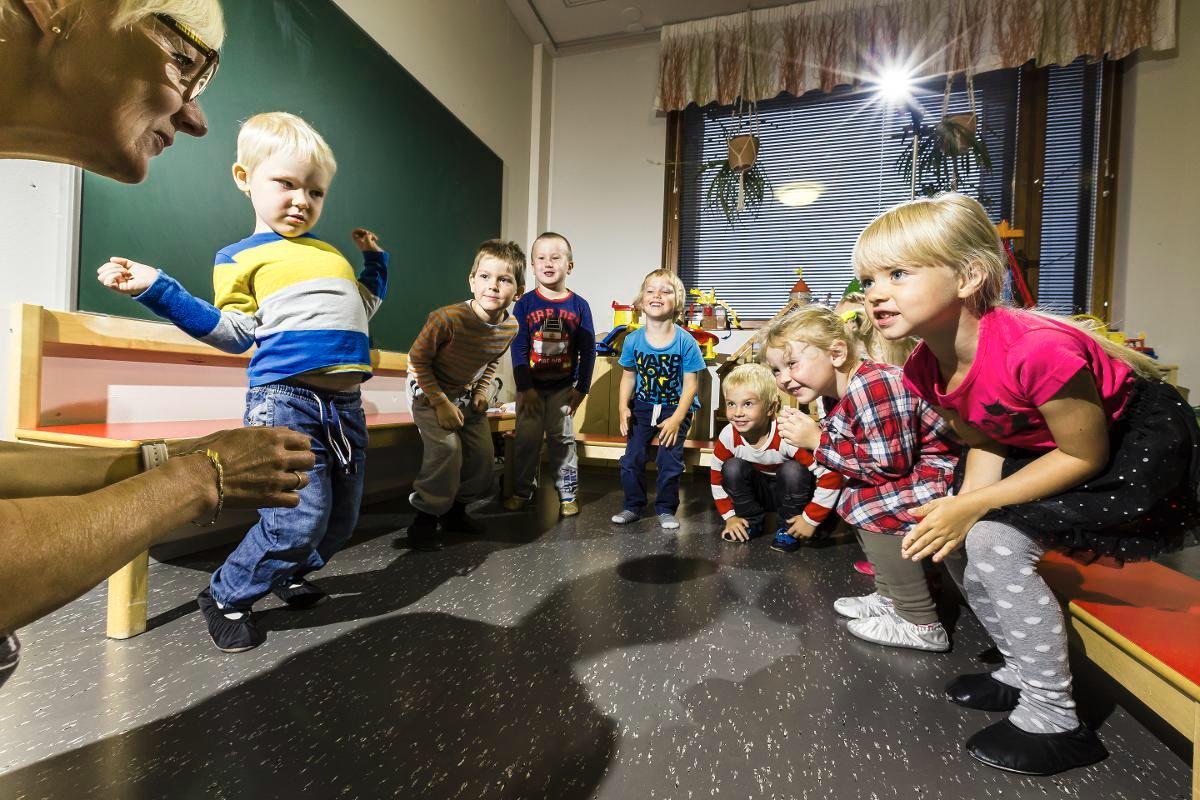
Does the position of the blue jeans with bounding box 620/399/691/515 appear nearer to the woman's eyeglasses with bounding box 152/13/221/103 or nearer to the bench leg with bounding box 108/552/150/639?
the bench leg with bounding box 108/552/150/639

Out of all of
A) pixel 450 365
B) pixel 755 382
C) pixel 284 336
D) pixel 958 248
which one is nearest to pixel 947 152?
pixel 755 382

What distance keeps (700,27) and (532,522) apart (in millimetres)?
3460

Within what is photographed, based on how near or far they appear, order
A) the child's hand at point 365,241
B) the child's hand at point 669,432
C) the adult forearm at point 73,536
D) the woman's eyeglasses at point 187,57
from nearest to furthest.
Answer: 1. the adult forearm at point 73,536
2. the woman's eyeglasses at point 187,57
3. the child's hand at point 365,241
4. the child's hand at point 669,432

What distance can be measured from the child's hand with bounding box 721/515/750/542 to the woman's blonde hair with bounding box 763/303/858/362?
735mm

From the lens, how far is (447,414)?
1.77 m

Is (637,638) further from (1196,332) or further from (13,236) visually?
(1196,332)

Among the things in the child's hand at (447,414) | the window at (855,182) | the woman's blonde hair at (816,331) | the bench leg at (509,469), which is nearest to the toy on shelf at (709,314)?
the window at (855,182)

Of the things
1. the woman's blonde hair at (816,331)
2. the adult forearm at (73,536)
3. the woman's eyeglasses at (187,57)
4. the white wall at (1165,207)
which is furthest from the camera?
the white wall at (1165,207)

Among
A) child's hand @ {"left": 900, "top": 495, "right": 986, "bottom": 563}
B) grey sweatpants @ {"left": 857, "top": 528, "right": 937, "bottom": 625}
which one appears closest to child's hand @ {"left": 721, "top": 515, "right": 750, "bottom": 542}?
grey sweatpants @ {"left": 857, "top": 528, "right": 937, "bottom": 625}

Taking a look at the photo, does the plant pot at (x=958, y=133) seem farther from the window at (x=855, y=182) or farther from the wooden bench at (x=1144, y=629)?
the wooden bench at (x=1144, y=629)

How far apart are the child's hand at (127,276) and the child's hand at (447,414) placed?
2.98ft

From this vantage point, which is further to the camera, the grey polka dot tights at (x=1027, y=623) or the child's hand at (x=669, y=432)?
the child's hand at (x=669, y=432)

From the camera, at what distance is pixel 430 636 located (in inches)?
43.6

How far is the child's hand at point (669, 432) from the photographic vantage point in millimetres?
2109
